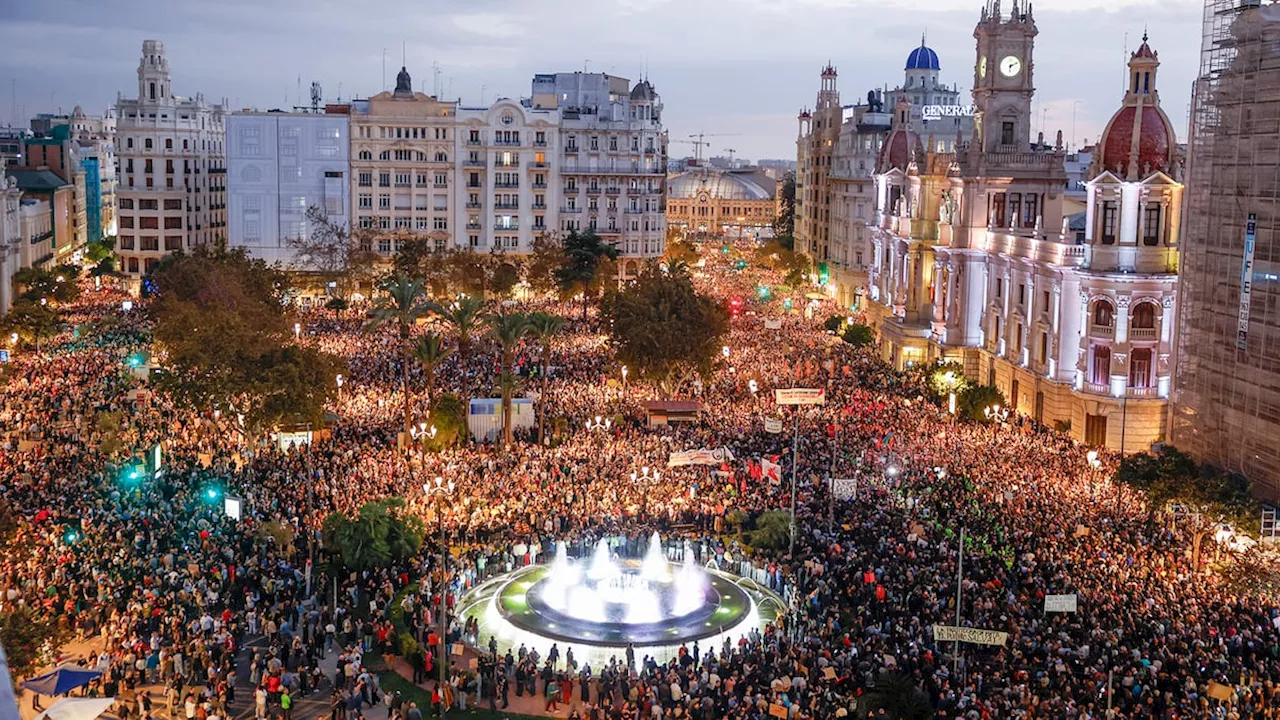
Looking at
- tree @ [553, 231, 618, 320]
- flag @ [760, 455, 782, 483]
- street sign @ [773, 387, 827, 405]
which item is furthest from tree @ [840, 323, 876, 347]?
flag @ [760, 455, 782, 483]

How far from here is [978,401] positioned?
57.1 meters

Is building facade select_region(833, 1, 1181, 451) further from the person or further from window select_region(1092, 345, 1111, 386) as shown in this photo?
the person

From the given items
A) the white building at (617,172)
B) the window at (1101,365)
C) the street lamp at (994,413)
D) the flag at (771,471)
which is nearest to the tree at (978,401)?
the street lamp at (994,413)

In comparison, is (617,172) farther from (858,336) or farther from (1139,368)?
(1139,368)

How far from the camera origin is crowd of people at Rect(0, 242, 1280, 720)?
91.2 ft

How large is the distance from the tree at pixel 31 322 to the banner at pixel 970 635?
58.6m

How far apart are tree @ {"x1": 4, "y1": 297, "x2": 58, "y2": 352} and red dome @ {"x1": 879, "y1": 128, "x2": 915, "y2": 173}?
51727 mm

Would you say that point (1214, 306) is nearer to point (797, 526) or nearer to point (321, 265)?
point (797, 526)

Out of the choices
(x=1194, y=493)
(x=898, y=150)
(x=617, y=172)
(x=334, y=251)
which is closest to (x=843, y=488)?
(x=1194, y=493)

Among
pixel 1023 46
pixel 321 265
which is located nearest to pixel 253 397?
pixel 1023 46

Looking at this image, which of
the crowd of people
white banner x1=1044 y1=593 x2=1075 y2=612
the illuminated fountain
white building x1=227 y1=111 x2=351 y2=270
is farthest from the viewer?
white building x1=227 y1=111 x2=351 y2=270

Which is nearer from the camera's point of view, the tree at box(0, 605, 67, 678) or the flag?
the tree at box(0, 605, 67, 678)

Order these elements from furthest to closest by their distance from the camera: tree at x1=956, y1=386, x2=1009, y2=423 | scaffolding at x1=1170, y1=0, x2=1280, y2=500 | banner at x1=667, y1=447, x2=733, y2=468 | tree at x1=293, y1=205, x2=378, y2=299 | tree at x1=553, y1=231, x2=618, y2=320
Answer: tree at x1=293, y1=205, x2=378, y2=299 → tree at x1=553, y1=231, x2=618, y2=320 → tree at x1=956, y1=386, x2=1009, y2=423 → banner at x1=667, y1=447, x2=733, y2=468 → scaffolding at x1=1170, y1=0, x2=1280, y2=500

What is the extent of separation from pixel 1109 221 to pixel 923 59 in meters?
81.9
